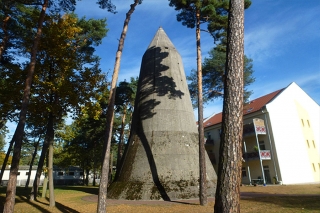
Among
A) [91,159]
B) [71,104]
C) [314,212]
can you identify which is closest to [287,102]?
[314,212]

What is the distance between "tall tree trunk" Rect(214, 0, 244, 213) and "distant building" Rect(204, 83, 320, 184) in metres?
23.7

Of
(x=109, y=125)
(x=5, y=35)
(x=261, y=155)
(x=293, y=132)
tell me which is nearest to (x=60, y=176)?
(x=5, y=35)

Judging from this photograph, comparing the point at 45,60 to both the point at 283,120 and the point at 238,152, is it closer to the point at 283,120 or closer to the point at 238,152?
the point at 238,152

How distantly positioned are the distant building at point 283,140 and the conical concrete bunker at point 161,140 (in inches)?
530

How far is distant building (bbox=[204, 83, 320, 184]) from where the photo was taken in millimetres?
28516

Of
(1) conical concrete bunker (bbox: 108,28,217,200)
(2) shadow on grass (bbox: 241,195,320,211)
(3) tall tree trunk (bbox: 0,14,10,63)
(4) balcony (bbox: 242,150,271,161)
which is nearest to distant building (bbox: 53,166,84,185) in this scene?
(4) balcony (bbox: 242,150,271,161)

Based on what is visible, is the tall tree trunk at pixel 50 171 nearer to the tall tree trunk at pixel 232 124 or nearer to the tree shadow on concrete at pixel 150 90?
the tree shadow on concrete at pixel 150 90

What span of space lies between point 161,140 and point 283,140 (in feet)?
66.3

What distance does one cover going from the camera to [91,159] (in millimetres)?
46094

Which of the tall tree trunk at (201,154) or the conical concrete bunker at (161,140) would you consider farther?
the conical concrete bunker at (161,140)

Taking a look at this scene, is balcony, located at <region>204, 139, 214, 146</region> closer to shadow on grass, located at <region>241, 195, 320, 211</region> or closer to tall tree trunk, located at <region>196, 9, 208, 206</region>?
shadow on grass, located at <region>241, 195, 320, 211</region>

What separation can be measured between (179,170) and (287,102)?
78.1 feet

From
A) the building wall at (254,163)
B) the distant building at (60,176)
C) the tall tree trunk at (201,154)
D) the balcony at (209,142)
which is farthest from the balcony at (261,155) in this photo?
the distant building at (60,176)

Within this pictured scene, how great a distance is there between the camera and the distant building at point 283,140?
28516mm
